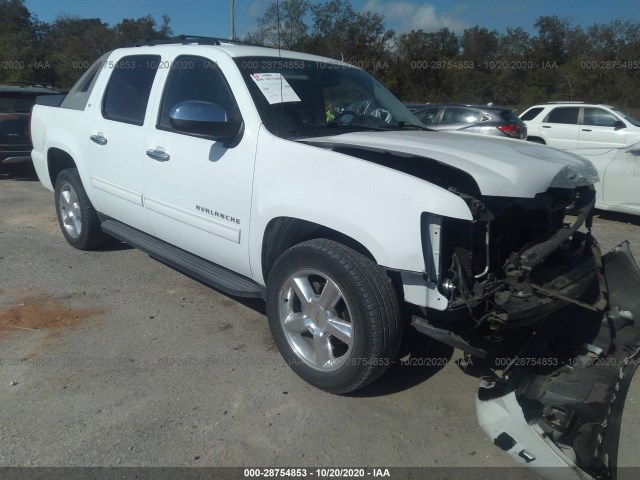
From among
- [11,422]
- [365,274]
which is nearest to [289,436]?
[365,274]

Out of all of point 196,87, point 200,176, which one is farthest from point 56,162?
point 200,176

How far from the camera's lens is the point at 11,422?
2.90 m

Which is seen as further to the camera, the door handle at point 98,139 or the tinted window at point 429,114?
the tinted window at point 429,114

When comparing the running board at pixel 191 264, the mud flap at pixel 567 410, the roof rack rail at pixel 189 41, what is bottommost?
the mud flap at pixel 567 410

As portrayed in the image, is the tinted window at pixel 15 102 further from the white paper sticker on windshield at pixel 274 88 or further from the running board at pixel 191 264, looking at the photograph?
the white paper sticker on windshield at pixel 274 88

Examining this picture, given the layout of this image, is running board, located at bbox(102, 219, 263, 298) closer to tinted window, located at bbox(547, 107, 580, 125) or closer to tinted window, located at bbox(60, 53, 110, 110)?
tinted window, located at bbox(60, 53, 110, 110)

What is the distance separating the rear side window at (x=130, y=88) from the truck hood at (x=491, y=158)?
167 cm

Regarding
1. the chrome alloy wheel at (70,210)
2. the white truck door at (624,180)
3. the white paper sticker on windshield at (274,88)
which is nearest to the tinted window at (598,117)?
the white truck door at (624,180)

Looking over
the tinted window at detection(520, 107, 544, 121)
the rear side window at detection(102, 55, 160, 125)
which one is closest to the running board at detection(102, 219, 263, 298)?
the rear side window at detection(102, 55, 160, 125)

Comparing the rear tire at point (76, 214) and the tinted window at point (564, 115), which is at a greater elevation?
the tinted window at point (564, 115)

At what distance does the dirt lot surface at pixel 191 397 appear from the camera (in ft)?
8.86

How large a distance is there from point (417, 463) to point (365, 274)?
37.1 inches

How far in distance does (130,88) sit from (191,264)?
166 centimetres

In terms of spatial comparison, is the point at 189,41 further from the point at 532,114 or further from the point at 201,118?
the point at 532,114
